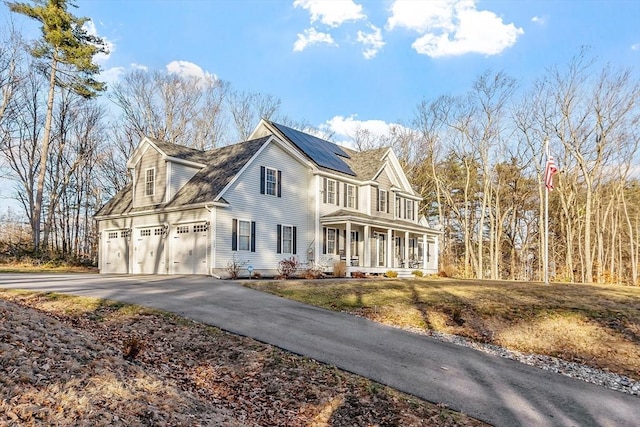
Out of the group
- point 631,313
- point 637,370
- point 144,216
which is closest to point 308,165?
point 144,216

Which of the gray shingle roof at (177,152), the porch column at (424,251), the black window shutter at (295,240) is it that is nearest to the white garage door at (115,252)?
the gray shingle roof at (177,152)

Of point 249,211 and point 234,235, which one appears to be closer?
point 234,235

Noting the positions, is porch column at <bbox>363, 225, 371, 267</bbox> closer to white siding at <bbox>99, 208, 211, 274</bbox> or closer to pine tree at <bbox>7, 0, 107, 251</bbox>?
white siding at <bbox>99, 208, 211, 274</bbox>

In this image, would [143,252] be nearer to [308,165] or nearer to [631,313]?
[308,165]

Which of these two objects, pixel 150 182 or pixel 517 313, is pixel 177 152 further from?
pixel 517 313

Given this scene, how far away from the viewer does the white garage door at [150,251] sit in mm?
21578

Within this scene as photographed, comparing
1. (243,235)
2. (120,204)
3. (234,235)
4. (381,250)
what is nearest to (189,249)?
(234,235)

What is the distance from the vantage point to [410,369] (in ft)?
24.5

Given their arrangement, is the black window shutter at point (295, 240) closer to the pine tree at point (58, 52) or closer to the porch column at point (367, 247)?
the porch column at point (367, 247)

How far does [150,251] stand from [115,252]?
3.40 m

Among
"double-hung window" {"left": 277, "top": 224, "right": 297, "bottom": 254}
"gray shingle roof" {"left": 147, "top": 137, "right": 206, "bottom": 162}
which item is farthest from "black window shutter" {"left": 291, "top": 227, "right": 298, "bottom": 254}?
"gray shingle roof" {"left": 147, "top": 137, "right": 206, "bottom": 162}

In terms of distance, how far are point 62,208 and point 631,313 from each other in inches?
1544

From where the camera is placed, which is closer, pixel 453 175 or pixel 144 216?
pixel 144 216

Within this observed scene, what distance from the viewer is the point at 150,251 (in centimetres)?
2206
